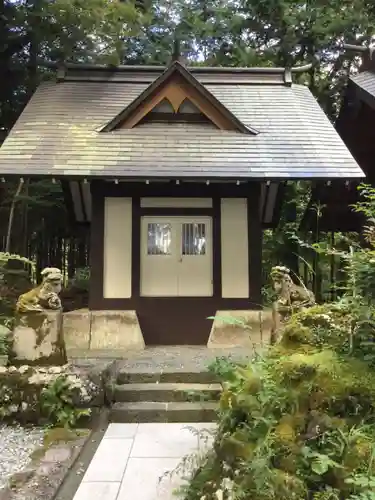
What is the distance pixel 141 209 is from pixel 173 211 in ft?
1.85

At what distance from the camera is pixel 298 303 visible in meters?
5.47

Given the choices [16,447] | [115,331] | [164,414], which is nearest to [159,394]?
[164,414]

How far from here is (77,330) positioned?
7609 mm

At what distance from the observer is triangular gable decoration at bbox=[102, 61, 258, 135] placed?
8508 mm

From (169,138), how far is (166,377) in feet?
15.1

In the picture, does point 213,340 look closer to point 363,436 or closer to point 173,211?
point 173,211

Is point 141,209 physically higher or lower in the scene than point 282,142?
lower

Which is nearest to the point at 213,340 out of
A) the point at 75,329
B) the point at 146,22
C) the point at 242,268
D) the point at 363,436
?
the point at 242,268

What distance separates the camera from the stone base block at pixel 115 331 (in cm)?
756

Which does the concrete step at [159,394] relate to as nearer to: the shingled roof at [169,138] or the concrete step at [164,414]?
the concrete step at [164,414]

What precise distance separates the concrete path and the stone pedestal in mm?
1003

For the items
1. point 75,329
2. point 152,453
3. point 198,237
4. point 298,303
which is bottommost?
point 152,453

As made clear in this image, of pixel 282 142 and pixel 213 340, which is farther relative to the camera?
pixel 282 142

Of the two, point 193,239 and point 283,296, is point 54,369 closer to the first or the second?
point 283,296
